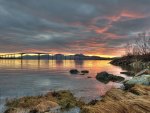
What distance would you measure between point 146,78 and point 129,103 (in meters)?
19.8

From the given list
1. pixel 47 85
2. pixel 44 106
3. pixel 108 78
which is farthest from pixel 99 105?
pixel 108 78

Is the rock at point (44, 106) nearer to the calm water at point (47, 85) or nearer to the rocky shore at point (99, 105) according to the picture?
the rocky shore at point (99, 105)

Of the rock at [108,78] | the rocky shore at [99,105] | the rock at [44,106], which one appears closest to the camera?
the rocky shore at [99,105]

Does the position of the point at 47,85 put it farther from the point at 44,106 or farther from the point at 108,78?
the point at 44,106

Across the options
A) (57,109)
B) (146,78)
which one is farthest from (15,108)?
(146,78)

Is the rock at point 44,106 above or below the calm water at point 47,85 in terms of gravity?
above

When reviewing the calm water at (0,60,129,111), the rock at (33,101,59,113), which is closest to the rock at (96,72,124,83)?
the calm water at (0,60,129,111)

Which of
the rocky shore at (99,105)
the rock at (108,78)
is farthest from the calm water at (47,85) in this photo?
the rocky shore at (99,105)

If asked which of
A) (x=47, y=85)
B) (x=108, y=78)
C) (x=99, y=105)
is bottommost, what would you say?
(x=47, y=85)

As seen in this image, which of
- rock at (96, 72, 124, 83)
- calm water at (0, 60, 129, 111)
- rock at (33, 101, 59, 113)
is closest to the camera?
rock at (33, 101, 59, 113)

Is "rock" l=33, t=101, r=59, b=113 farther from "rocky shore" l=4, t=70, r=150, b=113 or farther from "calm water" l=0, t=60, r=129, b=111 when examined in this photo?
"calm water" l=0, t=60, r=129, b=111

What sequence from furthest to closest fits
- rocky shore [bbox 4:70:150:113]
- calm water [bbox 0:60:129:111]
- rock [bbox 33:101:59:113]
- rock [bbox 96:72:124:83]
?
rock [bbox 96:72:124:83], calm water [bbox 0:60:129:111], rock [bbox 33:101:59:113], rocky shore [bbox 4:70:150:113]

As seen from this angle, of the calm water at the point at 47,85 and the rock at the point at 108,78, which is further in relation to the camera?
the rock at the point at 108,78

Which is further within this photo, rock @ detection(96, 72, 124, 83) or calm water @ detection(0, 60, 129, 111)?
rock @ detection(96, 72, 124, 83)
